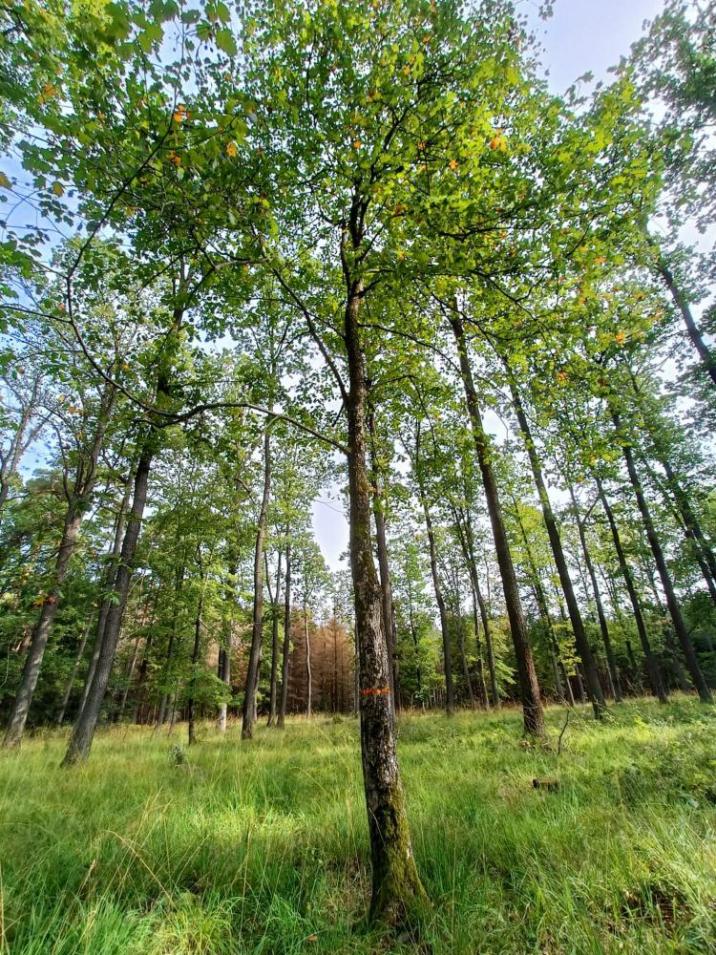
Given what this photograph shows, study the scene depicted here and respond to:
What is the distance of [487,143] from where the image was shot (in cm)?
376

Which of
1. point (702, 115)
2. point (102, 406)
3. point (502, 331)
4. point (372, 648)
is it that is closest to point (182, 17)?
point (502, 331)

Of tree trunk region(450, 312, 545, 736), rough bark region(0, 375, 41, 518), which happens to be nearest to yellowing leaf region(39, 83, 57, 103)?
tree trunk region(450, 312, 545, 736)

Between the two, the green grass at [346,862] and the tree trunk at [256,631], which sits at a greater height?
the tree trunk at [256,631]

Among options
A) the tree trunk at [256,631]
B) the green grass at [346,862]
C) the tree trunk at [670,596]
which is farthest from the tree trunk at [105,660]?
the tree trunk at [670,596]

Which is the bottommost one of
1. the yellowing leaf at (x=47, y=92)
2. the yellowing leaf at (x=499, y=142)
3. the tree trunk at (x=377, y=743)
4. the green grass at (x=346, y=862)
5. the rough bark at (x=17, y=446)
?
the green grass at (x=346, y=862)

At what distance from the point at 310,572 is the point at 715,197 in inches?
969

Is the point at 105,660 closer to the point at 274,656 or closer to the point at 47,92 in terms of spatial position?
the point at 47,92

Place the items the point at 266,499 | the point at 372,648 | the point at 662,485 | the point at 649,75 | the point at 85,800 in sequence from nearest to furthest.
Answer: the point at 372,648, the point at 85,800, the point at 649,75, the point at 266,499, the point at 662,485

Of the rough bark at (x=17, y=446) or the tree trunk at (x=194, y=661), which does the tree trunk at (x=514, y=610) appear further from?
the rough bark at (x=17, y=446)

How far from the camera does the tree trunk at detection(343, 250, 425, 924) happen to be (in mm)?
2623

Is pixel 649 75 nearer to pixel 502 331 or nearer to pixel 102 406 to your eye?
pixel 502 331

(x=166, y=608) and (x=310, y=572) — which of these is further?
(x=310, y=572)

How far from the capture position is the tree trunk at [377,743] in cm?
262

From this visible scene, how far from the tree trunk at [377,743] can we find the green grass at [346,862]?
0.70ft
